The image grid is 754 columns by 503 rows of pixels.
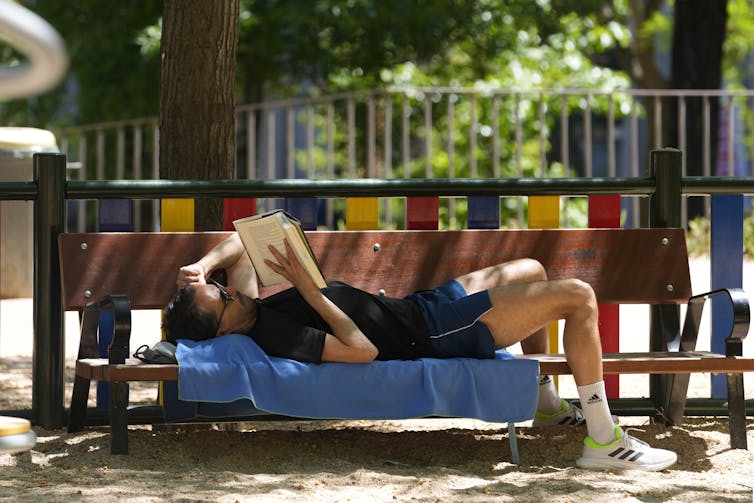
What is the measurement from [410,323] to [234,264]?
2.57 feet

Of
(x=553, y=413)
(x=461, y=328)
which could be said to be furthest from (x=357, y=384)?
(x=553, y=413)

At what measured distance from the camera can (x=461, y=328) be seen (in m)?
4.91

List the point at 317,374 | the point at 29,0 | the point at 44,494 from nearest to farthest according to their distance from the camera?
1. the point at 44,494
2. the point at 317,374
3. the point at 29,0

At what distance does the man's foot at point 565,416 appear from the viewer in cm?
539

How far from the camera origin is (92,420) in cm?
532

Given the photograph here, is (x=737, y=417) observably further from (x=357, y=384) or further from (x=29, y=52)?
(x=29, y=52)

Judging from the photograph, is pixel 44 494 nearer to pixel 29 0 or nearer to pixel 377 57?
pixel 377 57

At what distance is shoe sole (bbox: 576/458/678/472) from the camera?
15.5 ft

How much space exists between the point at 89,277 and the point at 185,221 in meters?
0.47

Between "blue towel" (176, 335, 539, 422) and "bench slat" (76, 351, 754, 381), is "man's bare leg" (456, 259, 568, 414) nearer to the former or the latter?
"bench slat" (76, 351, 754, 381)

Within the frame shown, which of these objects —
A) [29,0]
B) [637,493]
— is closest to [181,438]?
[637,493]

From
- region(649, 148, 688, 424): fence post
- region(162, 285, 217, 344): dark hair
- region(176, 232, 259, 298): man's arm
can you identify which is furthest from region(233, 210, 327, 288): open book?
region(649, 148, 688, 424): fence post

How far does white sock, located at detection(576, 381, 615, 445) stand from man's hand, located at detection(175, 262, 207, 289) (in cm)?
146

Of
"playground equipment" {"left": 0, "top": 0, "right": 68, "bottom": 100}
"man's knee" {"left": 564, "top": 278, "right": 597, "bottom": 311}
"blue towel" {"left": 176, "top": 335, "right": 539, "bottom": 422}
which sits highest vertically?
"playground equipment" {"left": 0, "top": 0, "right": 68, "bottom": 100}
